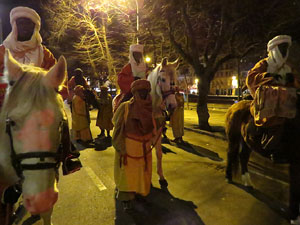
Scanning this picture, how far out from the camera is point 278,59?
361 centimetres

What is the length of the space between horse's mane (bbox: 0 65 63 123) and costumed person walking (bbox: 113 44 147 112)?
2801 mm

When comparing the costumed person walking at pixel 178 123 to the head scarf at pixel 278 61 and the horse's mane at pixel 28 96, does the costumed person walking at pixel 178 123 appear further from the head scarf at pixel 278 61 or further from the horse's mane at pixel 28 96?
the horse's mane at pixel 28 96

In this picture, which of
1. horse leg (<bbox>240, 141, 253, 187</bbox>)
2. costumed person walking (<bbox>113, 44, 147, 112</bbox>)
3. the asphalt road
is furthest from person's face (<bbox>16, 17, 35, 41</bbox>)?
horse leg (<bbox>240, 141, 253, 187</bbox>)

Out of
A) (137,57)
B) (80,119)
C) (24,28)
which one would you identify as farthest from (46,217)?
(80,119)

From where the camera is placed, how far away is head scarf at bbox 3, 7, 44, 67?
2.47 m

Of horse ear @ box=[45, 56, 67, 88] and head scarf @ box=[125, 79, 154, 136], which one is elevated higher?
horse ear @ box=[45, 56, 67, 88]

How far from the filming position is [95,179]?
5230mm

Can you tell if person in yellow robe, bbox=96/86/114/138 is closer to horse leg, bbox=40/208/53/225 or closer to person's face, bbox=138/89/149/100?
person's face, bbox=138/89/149/100

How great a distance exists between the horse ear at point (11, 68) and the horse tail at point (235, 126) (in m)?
4.00

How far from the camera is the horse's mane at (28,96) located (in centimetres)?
151

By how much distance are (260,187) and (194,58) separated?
6.90 metres

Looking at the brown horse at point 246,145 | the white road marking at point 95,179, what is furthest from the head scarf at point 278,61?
the white road marking at point 95,179

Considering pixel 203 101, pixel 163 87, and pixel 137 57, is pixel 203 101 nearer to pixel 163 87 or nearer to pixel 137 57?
pixel 137 57

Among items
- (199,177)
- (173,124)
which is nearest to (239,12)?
(173,124)
